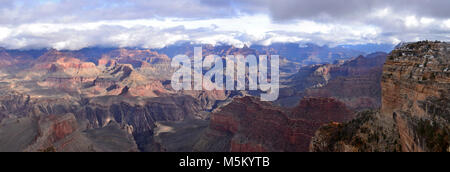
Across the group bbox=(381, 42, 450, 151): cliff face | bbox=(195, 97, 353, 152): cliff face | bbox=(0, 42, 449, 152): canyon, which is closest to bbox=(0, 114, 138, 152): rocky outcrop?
bbox=(0, 42, 449, 152): canyon

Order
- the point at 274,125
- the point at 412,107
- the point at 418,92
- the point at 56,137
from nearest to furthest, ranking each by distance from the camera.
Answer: the point at 412,107 < the point at 418,92 < the point at 274,125 < the point at 56,137

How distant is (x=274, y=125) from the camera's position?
5506 cm

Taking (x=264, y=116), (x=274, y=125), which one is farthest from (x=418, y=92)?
(x=264, y=116)

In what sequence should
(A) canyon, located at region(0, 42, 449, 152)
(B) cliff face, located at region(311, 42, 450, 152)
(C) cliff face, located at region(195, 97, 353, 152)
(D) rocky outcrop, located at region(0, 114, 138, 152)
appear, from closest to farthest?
(B) cliff face, located at region(311, 42, 450, 152) → (A) canyon, located at region(0, 42, 449, 152) → (C) cliff face, located at region(195, 97, 353, 152) → (D) rocky outcrop, located at region(0, 114, 138, 152)

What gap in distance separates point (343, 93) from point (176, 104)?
66874 mm

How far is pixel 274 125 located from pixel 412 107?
112 feet

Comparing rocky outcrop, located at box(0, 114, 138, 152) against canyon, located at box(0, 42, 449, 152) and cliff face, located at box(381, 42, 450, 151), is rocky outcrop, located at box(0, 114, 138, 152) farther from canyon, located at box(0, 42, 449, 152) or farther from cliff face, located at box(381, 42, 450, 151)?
cliff face, located at box(381, 42, 450, 151)

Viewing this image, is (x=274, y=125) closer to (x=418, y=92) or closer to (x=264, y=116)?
(x=264, y=116)

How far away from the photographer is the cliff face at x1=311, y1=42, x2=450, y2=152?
60.3 feet

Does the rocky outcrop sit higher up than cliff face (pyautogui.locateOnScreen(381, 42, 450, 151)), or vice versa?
cliff face (pyautogui.locateOnScreen(381, 42, 450, 151))

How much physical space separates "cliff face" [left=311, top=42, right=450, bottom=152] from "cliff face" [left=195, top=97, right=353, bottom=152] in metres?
24.5

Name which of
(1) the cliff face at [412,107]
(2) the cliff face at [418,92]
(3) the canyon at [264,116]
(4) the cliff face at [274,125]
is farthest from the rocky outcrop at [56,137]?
(2) the cliff face at [418,92]

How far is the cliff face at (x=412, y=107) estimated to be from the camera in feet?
60.3

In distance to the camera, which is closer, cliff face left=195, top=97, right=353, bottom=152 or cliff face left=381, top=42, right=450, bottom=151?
cliff face left=381, top=42, right=450, bottom=151
